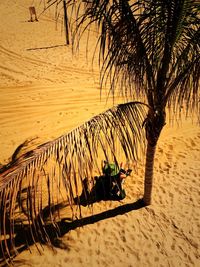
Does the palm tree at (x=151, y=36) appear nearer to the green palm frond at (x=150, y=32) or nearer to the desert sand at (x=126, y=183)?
the green palm frond at (x=150, y=32)

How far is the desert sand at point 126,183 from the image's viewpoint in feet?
14.4

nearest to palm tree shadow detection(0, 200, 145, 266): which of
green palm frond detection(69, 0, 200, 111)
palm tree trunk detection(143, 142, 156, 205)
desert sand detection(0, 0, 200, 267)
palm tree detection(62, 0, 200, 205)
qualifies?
desert sand detection(0, 0, 200, 267)

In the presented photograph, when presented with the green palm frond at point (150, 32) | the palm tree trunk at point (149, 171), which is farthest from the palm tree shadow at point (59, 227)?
the green palm frond at point (150, 32)

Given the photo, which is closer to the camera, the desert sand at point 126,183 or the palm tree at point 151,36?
the palm tree at point 151,36

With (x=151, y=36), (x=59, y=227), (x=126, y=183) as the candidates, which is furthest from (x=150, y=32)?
(x=59, y=227)

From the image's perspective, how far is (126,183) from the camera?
5.73m

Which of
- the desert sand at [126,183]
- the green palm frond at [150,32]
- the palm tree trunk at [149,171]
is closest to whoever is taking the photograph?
the green palm frond at [150,32]

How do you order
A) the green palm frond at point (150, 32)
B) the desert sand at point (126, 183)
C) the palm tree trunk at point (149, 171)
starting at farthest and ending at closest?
the desert sand at point (126, 183) < the palm tree trunk at point (149, 171) < the green palm frond at point (150, 32)

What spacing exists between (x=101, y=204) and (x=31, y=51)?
10251mm

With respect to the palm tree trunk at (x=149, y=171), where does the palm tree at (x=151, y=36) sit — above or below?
above

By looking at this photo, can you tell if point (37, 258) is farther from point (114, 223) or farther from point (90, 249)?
point (114, 223)

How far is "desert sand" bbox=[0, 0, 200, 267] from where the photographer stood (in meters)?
4.39

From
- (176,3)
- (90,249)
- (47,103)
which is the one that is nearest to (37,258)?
(90,249)

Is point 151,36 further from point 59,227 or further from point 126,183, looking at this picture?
point 59,227
